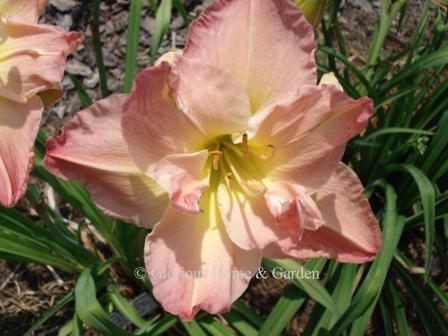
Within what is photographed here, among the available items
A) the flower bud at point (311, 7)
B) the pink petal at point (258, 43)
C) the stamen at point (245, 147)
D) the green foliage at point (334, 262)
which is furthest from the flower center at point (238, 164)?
the green foliage at point (334, 262)

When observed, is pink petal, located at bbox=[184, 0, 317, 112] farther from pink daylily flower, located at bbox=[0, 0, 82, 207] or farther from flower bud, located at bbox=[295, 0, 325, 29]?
pink daylily flower, located at bbox=[0, 0, 82, 207]

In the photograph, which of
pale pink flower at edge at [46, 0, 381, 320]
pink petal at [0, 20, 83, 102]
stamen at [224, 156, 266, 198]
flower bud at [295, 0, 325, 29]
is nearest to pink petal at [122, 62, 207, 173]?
pale pink flower at edge at [46, 0, 381, 320]

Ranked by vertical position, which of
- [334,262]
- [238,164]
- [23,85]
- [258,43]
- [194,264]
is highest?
[258,43]

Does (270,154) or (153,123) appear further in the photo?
(270,154)

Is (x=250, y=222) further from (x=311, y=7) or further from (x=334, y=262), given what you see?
(x=334, y=262)

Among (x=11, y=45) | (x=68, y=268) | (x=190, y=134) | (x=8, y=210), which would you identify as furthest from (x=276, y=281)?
(x=11, y=45)

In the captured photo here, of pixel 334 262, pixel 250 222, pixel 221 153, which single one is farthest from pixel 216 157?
pixel 334 262

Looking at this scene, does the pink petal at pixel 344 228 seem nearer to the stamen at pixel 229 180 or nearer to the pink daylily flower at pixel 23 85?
the stamen at pixel 229 180
